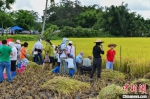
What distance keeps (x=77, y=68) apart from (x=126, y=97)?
311 inches

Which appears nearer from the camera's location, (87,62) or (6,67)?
(6,67)

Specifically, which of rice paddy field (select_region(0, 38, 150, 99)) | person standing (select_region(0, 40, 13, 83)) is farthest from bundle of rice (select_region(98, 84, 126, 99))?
person standing (select_region(0, 40, 13, 83))

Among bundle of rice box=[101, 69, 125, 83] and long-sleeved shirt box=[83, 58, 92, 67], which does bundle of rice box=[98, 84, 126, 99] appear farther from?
long-sleeved shirt box=[83, 58, 92, 67]

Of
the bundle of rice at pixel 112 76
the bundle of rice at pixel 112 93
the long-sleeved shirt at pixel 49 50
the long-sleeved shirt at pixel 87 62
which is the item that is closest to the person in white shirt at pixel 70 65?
the long-sleeved shirt at pixel 87 62

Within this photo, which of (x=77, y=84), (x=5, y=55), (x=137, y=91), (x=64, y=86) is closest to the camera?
(x=137, y=91)

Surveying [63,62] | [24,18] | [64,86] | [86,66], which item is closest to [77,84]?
[64,86]

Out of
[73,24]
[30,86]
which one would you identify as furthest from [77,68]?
[73,24]

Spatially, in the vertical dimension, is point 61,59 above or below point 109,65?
above

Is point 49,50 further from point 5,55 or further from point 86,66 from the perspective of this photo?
point 5,55

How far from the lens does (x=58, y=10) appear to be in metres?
74.7

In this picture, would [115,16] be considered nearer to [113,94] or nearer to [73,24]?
[73,24]

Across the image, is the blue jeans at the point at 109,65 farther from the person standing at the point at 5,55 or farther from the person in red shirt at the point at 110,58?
the person standing at the point at 5,55

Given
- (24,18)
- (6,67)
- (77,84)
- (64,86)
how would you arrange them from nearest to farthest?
A: (64,86) → (77,84) → (6,67) → (24,18)

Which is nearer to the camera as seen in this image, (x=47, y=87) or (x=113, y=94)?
(x=113, y=94)
